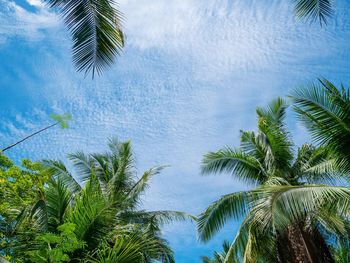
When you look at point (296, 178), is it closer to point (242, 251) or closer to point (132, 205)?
point (242, 251)

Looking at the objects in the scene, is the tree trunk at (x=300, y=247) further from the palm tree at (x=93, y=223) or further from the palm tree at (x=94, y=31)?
the palm tree at (x=94, y=31)

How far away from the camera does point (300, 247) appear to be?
30.5 ft

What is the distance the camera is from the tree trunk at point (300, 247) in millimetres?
9234

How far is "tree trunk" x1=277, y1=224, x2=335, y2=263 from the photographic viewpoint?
923 cm

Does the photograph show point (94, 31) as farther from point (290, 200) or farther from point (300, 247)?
point (300, 247)

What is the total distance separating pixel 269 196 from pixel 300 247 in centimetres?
326

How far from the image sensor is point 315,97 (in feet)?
26.1

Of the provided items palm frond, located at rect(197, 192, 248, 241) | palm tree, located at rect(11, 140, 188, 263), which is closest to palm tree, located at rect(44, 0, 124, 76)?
palm tree, located at rect(11, 140, 188, 263)

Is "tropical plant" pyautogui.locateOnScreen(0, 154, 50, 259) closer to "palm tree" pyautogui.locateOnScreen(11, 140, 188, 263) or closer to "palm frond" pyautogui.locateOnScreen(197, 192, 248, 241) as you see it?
"palm tree" pyautogui.locateOnScreen(11, 140, 188, 263)

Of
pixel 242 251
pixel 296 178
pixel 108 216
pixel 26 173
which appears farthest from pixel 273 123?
pixel 26 173

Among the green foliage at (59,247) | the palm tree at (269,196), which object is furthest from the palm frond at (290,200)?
the green foliage at (59,247)

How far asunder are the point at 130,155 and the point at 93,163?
1618mm

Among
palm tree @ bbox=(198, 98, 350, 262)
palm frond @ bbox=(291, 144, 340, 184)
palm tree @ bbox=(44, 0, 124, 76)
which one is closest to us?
palm tree @ bbox=(44, 0, 124, 76)

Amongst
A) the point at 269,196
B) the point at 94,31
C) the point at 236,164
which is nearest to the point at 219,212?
the point at 236,164
